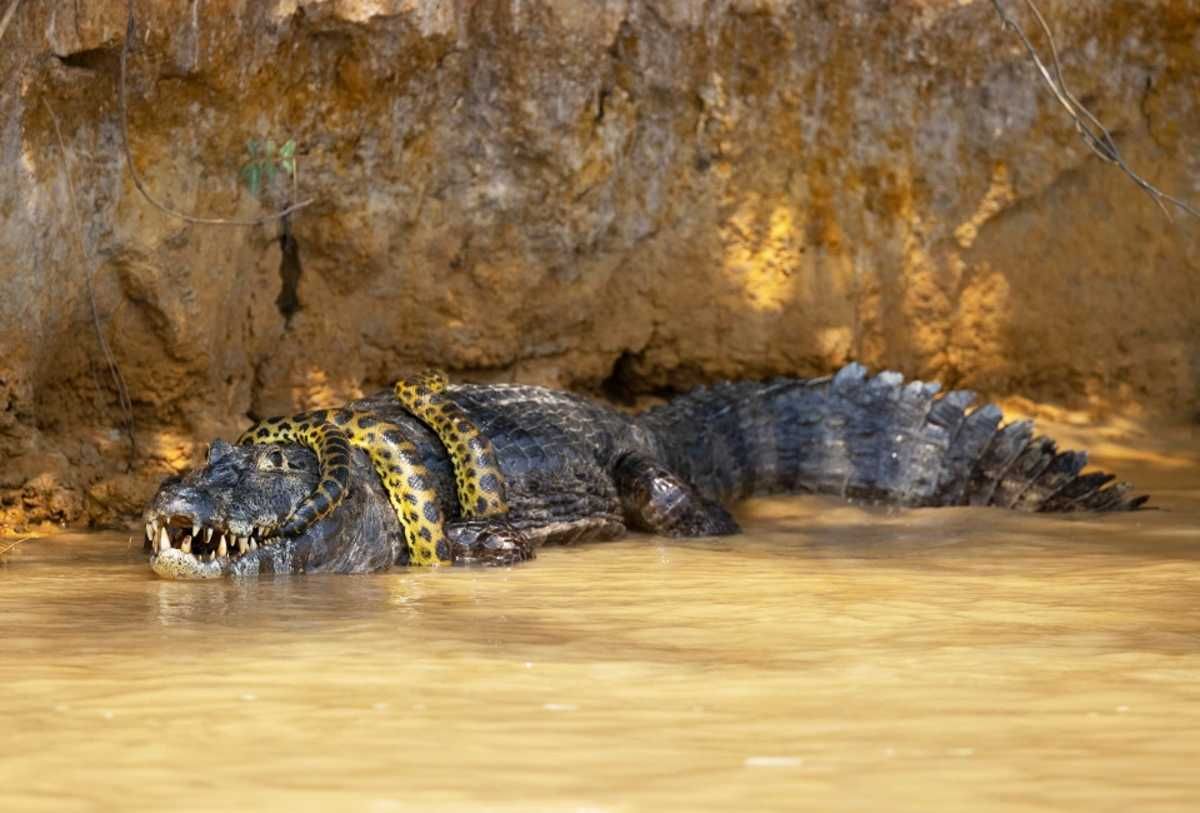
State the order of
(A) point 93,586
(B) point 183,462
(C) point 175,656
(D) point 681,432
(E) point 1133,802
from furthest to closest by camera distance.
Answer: (D) point 681,432 < (B) point 183,462 < (A) point 93,586 < (C) point 175,656 < (E) point 1133,802

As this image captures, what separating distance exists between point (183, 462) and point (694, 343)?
2.89 meters

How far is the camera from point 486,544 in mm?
6363

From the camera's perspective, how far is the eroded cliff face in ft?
22.7

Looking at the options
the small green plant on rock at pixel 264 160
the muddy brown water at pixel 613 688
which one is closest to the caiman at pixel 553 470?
the muddy brown water at pixel 613 688

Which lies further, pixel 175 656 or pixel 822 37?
pixel 822 37

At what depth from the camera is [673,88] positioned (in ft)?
28.2

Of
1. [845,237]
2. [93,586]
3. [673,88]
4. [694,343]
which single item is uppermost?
[673,88]

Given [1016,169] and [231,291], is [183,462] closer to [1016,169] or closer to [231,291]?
[231,291]

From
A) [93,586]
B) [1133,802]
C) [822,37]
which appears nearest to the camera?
[1133,802]

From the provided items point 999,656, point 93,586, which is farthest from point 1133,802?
point 93,586

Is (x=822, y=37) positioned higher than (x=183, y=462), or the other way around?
(x=822, y=37)

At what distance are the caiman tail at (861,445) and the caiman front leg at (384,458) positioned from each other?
175 cm

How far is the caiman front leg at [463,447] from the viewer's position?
6812mm

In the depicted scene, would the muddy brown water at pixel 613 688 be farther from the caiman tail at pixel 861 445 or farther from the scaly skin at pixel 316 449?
the caiman tail at pixel 861 445
